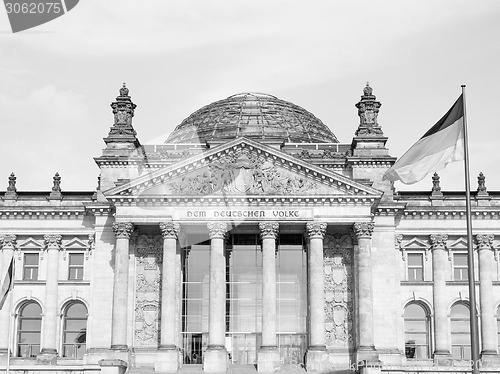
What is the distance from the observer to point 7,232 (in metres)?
71.4

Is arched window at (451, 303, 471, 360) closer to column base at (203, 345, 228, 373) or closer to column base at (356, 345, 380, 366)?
column base at (356, 345, 380, 366)

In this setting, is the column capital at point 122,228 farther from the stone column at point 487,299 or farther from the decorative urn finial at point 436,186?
the stone column at point 487,299

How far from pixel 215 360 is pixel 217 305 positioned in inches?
146

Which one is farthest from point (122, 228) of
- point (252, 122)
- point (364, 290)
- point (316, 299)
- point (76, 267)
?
point (252, 122)

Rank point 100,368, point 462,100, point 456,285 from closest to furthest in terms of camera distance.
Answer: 1. point 462,100
2. point 100,368
3. point 456,285

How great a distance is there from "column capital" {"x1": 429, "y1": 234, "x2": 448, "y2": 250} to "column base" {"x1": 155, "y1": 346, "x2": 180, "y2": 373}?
21.0 m

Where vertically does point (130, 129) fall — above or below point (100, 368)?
above

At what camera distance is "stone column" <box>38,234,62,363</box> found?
68625 mm

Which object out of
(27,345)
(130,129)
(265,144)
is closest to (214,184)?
(265,144)

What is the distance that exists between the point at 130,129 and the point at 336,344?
72.6 ft

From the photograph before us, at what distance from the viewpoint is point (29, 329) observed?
70.7m

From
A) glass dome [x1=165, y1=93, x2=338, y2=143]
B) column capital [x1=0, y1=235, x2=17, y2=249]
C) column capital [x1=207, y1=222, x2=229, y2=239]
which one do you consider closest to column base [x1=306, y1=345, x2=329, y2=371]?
column capital [x1=207, y1=222, x2=229, y2=239]

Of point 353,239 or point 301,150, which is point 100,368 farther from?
point 301,150

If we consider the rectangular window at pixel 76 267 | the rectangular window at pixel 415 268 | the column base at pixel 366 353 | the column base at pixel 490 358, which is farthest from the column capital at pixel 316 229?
the rectangular window at pixel 76 267
